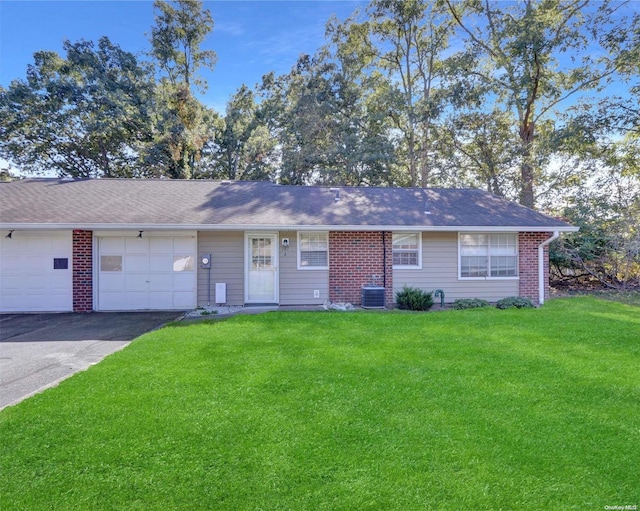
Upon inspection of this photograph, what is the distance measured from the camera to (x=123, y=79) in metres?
21.7

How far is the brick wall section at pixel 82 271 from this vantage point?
10.1 metres

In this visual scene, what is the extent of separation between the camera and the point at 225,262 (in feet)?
34.7

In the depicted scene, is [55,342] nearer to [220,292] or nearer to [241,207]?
[220,292]

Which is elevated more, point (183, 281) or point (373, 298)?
Result: point (183, 281)

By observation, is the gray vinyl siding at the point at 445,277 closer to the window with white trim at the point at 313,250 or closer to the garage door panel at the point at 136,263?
the window with white trim at the point at 313,250

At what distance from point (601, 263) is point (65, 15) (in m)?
20.7

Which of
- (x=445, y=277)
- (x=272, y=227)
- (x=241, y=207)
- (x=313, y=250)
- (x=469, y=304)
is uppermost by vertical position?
(x=241, y=207)

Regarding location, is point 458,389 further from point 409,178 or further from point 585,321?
point 409,178

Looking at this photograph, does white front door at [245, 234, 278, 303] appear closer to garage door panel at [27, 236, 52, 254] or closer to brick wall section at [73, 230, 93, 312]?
brick wall section at [73, 230, 93, 312]

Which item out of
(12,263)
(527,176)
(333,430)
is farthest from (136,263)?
(527,176)

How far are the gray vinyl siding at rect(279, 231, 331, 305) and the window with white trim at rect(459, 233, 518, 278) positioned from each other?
13.8 feet

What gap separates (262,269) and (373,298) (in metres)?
3.20

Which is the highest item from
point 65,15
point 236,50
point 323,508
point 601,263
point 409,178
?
point 236,50

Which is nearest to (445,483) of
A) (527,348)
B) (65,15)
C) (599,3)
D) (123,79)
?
(527,348)
